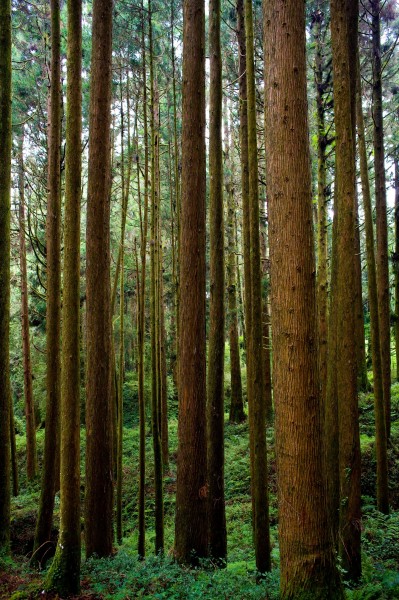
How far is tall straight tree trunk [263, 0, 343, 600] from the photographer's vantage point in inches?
142

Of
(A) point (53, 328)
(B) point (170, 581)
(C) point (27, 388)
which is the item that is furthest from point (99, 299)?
(C) point (27, 388)

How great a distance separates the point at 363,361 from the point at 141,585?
34.8 feet

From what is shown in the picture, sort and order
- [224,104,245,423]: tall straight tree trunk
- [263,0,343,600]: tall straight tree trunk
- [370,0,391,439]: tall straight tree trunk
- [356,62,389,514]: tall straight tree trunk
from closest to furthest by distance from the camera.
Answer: [263,0,343,600]: tall straight tree trunk < [356,62,389,514]: tall straight tree trunk < [370,0,391,439]: tall straight tree trunk < [224,104,245,423]: tall straight tree trunk

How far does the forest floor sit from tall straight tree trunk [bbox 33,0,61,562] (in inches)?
28.2

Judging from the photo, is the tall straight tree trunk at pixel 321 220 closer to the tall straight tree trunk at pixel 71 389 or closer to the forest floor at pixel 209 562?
the forest floor at pixel 209 562

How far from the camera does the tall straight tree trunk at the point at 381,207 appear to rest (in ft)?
36.6

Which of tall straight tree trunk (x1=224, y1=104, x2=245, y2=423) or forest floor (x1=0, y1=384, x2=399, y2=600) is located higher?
tall straight tree trunk (x1=224, y1=104, x2=245, y2=423)

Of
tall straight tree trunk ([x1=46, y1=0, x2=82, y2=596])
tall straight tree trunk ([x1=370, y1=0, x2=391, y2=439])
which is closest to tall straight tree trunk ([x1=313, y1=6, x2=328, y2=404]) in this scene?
tall straight tree trunk ([x1=370, y1=0, x2=391, y2=439])

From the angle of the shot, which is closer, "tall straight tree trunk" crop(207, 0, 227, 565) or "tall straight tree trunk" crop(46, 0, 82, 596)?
"tall straight tree trunk" crop(46, 0, 82, 596)

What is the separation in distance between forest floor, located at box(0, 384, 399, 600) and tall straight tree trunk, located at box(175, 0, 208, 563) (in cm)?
63

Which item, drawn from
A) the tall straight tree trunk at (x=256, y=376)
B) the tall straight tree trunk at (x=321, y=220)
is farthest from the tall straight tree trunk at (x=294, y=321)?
the tall straight tree trunk at (x=321, y=220)

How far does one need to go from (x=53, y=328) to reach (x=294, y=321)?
456cm

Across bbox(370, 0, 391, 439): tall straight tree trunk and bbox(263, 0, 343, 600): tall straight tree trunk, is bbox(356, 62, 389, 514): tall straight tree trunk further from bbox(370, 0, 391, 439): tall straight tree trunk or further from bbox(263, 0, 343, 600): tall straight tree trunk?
bbox(263, 0, 343, 600): tall straight tree trunk

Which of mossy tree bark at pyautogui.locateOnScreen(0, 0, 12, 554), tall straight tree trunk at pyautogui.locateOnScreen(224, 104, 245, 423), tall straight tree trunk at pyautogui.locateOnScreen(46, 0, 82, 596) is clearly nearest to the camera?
tall straight tree trunk at pyautogui.locateOnScreen(46, 0, 82, 596)
